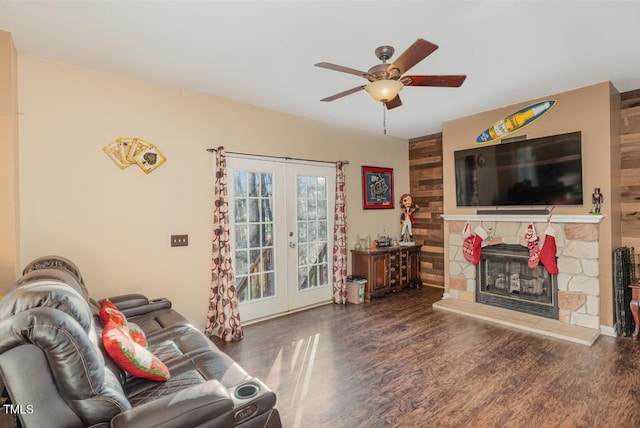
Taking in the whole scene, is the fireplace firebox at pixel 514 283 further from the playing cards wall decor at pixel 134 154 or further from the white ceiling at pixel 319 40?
the playing cards wall decor at pixel 134 154

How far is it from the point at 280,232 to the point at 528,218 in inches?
119

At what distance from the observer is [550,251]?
377 centimetres

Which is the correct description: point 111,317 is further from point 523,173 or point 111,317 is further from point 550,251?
point 523,173

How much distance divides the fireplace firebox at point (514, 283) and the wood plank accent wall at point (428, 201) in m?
1.11

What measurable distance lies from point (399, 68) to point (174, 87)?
2392 millimetres

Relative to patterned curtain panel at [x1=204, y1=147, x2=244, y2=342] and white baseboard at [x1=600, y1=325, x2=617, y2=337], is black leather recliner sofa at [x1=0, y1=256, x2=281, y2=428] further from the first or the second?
white baseboard at [x1=600, y1=325, x2=617, y2=337]

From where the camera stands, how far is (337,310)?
447 cm

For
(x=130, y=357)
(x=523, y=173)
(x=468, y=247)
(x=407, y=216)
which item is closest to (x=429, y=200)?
(x=407, y=216)

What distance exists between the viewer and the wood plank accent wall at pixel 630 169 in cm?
364

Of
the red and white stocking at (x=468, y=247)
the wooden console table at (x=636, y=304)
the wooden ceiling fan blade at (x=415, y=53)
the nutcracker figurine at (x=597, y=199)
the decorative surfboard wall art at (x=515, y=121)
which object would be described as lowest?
the wooden console table at (x=636, y=304)

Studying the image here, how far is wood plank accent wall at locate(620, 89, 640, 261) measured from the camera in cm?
364

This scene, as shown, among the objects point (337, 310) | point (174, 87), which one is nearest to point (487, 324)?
point (337, 310)

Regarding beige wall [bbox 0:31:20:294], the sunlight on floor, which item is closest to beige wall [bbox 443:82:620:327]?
the sunlight on floor

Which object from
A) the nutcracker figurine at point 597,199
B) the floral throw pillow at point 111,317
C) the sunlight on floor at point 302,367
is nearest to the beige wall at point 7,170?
the floral throw pillow at point 111,317
